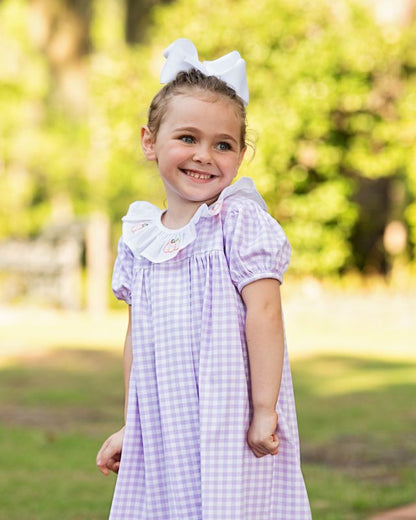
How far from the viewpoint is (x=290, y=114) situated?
1249 cm

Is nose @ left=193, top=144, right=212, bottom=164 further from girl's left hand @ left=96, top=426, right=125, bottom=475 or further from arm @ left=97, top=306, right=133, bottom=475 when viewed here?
girl's left hand @ left=96, top=426, right=125, bottom=475

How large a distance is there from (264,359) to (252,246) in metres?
0.23

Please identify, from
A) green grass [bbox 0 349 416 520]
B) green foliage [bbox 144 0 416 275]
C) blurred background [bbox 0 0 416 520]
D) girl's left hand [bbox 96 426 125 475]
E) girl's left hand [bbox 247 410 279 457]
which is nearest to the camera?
girl's left hand [bbox 247 410 279 457]

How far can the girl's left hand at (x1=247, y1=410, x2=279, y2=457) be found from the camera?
2.05 metres

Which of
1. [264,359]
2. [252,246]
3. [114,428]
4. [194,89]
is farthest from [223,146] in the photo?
[114,428]

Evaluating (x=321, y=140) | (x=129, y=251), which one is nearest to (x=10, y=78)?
(x=321, y=140)

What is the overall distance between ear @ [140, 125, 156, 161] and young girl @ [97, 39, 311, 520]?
48 mm

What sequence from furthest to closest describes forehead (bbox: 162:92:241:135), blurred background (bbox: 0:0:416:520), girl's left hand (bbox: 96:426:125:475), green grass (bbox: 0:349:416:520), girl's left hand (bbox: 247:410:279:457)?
blurred background (bbox: 0:0:416:520) → green grass (bbox: 0:349:416:520) → girl's left hand (bbox: 96:426:125:475) → forehead (bbox: 162:92:241:135) → girl's left hand (bbox: 247:410:279:457)

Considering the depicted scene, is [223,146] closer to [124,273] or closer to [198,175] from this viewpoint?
[198,175]

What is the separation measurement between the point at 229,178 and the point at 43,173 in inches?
520

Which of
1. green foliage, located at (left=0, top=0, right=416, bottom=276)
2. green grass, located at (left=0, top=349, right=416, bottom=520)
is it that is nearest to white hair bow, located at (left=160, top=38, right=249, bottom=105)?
green grass, located at (left=0, top=349, right=416, bottom=520)

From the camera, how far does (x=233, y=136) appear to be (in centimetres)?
223

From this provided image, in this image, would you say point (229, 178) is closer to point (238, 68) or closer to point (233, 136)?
point (233, 136)

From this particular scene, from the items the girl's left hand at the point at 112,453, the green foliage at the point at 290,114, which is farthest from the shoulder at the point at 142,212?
the green foliage at the point at 290,114
